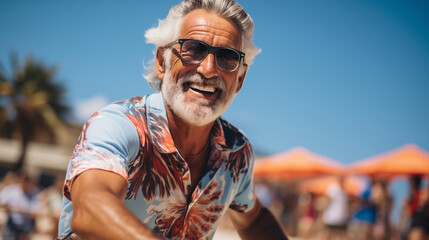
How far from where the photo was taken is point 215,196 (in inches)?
78.5

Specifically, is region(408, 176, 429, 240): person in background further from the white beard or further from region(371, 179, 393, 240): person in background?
the white beard

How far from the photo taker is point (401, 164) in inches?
369

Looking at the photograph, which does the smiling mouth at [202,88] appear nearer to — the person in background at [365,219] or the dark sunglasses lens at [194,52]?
the dark sunglasses lens at [194,52]

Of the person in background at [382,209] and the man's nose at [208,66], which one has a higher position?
the man's nose at [208,66]

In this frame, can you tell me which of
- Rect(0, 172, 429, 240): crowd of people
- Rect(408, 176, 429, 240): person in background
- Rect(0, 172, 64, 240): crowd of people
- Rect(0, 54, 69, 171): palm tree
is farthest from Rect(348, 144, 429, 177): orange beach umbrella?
Rect(0, 54, 69, 171): palm tree

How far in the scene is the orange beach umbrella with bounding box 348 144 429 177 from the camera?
9.13 meters

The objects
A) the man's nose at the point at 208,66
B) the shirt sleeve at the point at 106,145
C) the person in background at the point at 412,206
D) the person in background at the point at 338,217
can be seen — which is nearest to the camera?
the shirt sleeve at the point at 106,145

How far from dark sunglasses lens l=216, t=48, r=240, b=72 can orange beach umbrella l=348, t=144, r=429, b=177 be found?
8226 millimetres

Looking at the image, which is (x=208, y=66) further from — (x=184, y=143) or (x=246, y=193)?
(x=246, y=193)

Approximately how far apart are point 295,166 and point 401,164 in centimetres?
486

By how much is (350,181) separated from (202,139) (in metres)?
14.7

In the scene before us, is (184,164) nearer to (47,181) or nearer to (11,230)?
(11,230)

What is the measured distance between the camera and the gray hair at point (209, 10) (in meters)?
2.07

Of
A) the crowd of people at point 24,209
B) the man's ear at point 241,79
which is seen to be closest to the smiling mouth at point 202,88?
the man's ear at point 241,79
